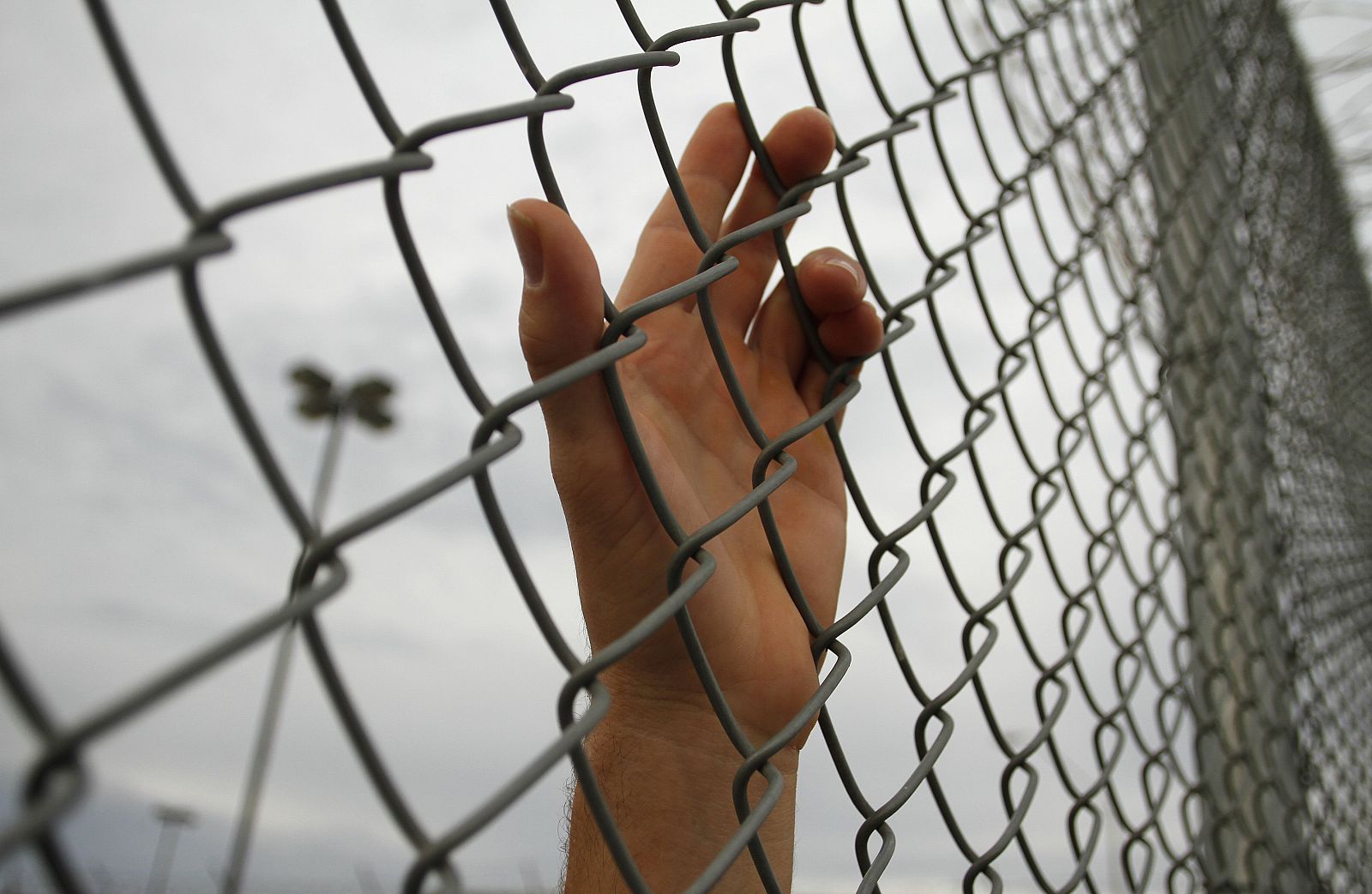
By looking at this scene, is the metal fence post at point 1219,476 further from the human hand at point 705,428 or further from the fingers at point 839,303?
the fingers at point 839,303

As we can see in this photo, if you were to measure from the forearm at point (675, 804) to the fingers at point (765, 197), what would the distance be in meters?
0.60

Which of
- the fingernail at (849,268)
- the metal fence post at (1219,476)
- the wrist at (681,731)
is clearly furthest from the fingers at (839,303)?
the metal fence post at (1219,476)

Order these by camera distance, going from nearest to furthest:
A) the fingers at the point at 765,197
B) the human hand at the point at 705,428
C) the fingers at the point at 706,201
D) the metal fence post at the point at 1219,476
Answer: the human hand at the point at 705,428 → the fingers at the point at 765,197 → the fingers at the point at 706,201 → the metal fence post at the point at 1219,476

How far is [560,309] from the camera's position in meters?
0.93

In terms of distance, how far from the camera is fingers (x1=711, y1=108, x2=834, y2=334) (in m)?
1.22

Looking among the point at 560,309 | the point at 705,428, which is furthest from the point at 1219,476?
the point at 560,309

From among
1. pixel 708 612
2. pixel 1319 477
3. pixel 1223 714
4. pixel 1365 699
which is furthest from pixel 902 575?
pixel 1365 699

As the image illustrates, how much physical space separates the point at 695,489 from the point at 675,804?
411 millimetres

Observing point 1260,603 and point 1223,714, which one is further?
point 1260,603

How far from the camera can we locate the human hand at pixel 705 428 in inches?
39.4

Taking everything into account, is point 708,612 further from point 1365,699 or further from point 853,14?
point 1365,699

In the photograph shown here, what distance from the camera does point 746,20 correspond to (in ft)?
3.27

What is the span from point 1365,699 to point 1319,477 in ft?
3.93

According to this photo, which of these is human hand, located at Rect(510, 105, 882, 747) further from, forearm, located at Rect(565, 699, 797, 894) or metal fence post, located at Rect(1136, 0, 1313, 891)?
metal fence post, located at Rect(1136, 0, 1313, 891)
